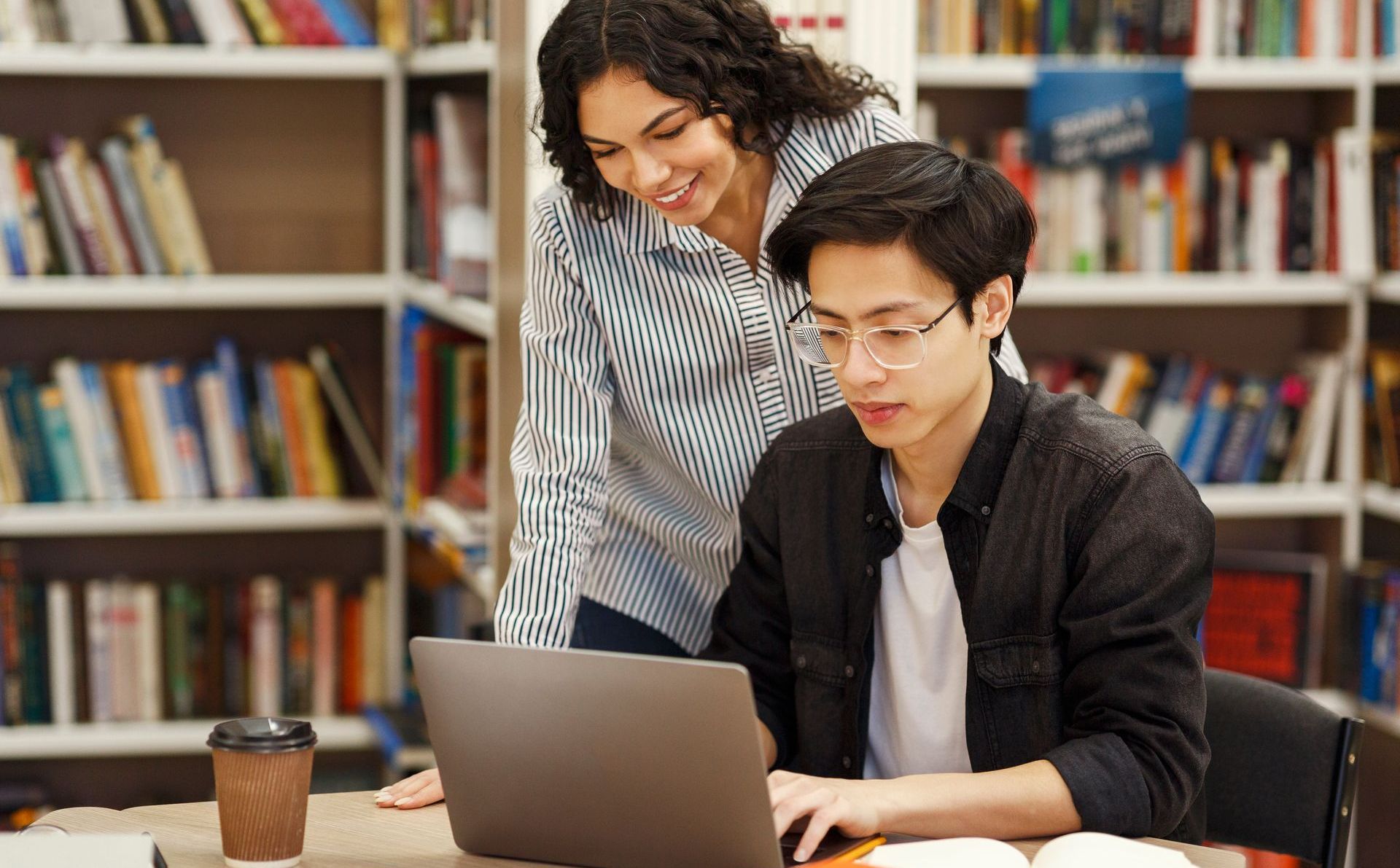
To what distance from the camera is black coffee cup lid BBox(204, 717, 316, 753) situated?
1.09m

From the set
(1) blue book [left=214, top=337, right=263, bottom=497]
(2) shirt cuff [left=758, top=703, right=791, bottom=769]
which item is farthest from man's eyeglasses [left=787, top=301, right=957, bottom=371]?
(1) blue book [left=214, top=337, right=263, bottom=497]

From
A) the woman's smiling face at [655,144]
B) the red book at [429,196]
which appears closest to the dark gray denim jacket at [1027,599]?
the woman's smiling face at [655,144]

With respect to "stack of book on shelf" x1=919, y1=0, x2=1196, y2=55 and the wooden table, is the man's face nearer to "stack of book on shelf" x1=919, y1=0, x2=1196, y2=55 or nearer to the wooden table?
the wooden table

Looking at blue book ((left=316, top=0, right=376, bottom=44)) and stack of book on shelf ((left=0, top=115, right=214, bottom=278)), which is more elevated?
blue book ((left=316, top=0, right=376, bottom=44))

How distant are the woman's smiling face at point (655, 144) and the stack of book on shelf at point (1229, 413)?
1563 mm

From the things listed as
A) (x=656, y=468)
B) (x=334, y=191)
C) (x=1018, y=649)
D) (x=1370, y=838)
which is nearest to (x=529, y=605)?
(x=656, y=468)

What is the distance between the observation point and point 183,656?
304 cm

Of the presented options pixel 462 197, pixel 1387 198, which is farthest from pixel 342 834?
pixel 1387 198

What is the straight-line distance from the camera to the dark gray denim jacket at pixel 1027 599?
1.26m

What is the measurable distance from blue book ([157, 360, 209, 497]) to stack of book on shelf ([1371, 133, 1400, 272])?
7.41 ft

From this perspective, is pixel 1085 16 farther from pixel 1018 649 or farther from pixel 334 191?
pixel 1018 649

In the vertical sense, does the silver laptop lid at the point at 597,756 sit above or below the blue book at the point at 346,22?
below

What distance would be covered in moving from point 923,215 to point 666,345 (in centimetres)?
48

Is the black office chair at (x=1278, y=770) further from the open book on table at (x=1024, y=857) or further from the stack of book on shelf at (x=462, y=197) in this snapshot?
the stack of book on shelf at (x=462, y=197)
